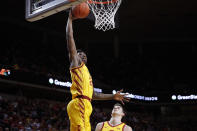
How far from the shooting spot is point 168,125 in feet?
68.8

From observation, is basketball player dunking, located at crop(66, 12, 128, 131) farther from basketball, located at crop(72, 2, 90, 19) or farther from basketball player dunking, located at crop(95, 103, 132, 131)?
basketball player dunking, located at crop(95, 103, 132, 131)

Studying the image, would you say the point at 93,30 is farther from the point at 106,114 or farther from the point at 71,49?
the point at 71,49

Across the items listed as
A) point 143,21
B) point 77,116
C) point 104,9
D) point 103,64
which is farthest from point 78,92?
point 103,64

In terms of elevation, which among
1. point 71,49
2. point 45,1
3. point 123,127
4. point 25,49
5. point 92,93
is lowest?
point 123,127

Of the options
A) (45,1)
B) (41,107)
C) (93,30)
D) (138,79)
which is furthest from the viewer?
(138,79)

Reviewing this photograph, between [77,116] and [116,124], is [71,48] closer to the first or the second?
[77,116]

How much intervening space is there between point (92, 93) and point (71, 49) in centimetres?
72

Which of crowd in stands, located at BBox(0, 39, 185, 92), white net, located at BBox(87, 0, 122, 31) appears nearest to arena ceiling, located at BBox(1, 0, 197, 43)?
crowd in stands, located at BBox(0, 39, 185, 92)

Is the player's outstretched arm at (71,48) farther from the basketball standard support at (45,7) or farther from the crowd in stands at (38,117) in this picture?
the crowd in stands at (38,117)

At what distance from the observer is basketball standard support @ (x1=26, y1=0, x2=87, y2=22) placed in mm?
4547

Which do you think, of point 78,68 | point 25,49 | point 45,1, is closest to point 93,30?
point 25,49

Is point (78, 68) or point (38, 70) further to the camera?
point (38, 70)

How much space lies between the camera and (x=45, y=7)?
493cm

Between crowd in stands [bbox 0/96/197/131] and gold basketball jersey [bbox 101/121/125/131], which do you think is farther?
crowd in stands [bbox 0/96/197/131]
